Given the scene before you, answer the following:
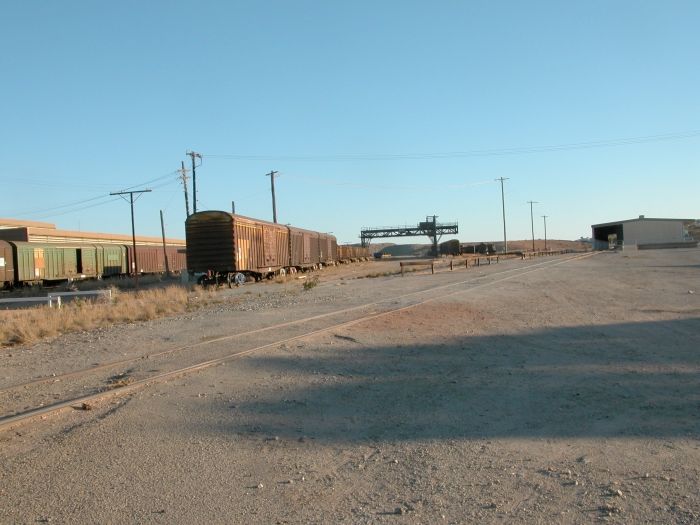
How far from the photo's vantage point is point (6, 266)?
1519 inches

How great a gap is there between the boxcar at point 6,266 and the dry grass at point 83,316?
15553 mm

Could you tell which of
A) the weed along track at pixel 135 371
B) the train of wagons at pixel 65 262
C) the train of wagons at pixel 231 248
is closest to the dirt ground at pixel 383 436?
the weed along track at pixel 135 371

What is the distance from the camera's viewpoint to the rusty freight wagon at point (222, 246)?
3356 centimetres

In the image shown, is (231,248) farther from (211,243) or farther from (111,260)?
(111,260)

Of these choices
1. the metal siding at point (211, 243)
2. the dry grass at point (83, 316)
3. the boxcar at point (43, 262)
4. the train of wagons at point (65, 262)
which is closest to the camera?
the dry grass at point (83, 316)

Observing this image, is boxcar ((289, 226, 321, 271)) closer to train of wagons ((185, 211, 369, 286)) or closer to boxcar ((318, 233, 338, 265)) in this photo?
boxcar ((318, 233, 338, 265))

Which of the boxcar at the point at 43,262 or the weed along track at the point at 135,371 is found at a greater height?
the boxcar at the point at 43,262

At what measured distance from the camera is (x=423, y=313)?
17281 millimetres

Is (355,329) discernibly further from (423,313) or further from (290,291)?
(290,291)

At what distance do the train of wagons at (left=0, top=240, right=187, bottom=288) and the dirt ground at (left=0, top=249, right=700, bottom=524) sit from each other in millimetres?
29556

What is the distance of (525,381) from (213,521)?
561cm

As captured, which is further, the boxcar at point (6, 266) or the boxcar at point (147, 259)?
the boxcar at point (147, 259)

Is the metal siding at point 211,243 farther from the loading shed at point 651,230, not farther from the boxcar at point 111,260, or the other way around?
the loading shed at point 651,230

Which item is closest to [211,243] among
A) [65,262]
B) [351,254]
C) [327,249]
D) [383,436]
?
[65,262]
